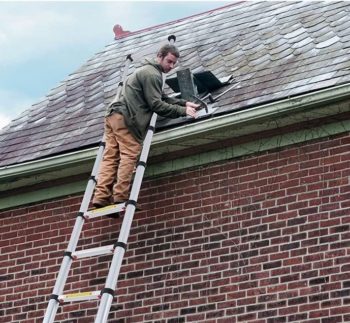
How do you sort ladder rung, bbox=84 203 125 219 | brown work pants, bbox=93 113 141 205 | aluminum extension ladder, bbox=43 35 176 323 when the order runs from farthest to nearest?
brown work pants, bbox=93 113 141 205 < ladder rung, bbox=84 203 125 219 < aluminum extension ladder, bbox=43 35 176 323

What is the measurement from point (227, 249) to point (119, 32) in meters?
6.04

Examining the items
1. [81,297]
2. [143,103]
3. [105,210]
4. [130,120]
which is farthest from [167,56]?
[81,297]

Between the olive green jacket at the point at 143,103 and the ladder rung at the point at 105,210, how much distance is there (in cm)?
79

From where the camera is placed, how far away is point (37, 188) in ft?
40.8

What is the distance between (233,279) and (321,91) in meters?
1.93

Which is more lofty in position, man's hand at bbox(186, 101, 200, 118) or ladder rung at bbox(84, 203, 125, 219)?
man's hand at bbox(186, 101, 200, 118)

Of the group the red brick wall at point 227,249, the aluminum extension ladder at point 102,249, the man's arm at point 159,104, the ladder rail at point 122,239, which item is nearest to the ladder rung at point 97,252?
the aluminum extension ladder at point 102,249

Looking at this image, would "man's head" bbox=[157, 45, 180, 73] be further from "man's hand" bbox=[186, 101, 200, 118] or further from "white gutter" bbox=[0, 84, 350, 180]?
"white gutter" bbox=[0, 84, 350, 180]

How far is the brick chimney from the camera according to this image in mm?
15945

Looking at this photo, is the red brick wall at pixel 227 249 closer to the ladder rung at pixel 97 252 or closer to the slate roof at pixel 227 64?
the slate roof at pixel 227 64

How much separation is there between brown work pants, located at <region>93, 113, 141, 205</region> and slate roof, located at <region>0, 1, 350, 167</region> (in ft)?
1.62

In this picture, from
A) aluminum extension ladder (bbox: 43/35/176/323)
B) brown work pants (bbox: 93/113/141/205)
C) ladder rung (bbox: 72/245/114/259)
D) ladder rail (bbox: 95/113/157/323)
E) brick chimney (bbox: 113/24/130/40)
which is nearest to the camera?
ladder rail (bbox: 95/113/157/323)

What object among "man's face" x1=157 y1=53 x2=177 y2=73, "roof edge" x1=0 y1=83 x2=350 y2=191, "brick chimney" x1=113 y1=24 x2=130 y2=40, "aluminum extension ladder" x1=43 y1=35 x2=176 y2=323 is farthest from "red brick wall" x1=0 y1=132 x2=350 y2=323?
"brick chimney" x1=113 y1=24 x2=130 y2=40

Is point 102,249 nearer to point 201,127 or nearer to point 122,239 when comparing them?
point 122,239
